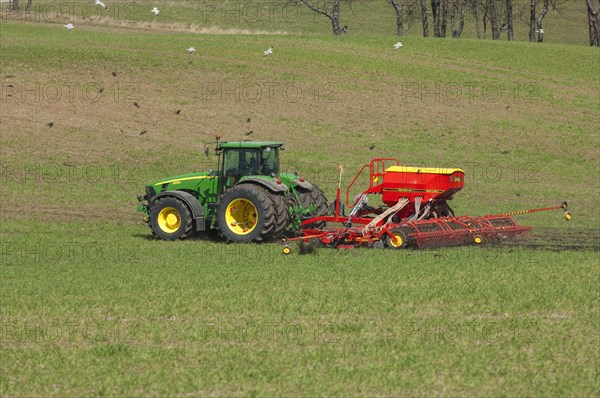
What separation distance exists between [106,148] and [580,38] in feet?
248

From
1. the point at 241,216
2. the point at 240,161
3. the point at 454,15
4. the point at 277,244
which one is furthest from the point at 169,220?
the point at 454,15

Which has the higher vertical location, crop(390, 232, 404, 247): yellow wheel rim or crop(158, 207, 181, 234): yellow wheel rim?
crop(158, 207, 181, 234): yellow wheel rim

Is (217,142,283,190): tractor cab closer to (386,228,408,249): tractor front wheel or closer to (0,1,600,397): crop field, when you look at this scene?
(0,1,600,397): crop field

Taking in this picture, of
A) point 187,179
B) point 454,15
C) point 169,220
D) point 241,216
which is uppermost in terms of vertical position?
Result: point 454,15

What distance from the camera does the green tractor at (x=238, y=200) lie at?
2016 cm

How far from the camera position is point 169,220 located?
21469 millimetres

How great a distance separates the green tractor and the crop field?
45 centimetres

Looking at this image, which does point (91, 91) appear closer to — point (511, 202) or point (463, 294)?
point (511, 202)

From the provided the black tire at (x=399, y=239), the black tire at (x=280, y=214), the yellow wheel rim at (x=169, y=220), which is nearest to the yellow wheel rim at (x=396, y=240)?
the black tire at (x=399, y=239)

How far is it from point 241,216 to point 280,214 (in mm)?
1085

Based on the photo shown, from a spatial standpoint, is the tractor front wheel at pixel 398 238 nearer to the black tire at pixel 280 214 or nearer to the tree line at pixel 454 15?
the black tire at pixel 280 214

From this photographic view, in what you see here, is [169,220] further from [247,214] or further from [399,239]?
[399,239]

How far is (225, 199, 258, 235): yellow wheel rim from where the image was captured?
67.6ft

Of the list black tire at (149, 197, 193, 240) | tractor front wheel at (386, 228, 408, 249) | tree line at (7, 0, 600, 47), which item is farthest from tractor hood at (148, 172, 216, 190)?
tree line at (7, 0, 600, 47)
